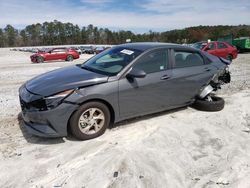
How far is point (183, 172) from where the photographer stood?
3.77 meters

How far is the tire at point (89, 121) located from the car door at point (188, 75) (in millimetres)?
1593

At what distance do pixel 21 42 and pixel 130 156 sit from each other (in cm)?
10532

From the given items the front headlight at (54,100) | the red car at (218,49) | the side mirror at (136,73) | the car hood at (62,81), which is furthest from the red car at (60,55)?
the front headlight at (54,100)

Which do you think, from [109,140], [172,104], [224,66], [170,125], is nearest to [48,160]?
[109,140]

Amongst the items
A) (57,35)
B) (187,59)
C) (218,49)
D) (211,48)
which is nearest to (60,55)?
(211,48)

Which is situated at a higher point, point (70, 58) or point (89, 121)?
point (70, 58)

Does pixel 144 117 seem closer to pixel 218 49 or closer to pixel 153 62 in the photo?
pixel 153 62

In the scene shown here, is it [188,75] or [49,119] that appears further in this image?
[188,75]

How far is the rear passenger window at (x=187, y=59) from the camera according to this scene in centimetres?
579

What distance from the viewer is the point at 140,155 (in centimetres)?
418

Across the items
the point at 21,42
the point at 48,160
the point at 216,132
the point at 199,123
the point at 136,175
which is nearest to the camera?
the point at 136,175

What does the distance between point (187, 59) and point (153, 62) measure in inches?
39.6

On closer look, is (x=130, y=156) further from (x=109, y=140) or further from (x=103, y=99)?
(x=103, y=99)

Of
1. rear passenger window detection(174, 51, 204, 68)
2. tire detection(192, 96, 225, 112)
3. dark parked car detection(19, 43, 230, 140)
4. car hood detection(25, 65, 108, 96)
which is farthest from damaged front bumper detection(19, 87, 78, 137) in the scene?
tire detection(192, 96, 225, 112)
